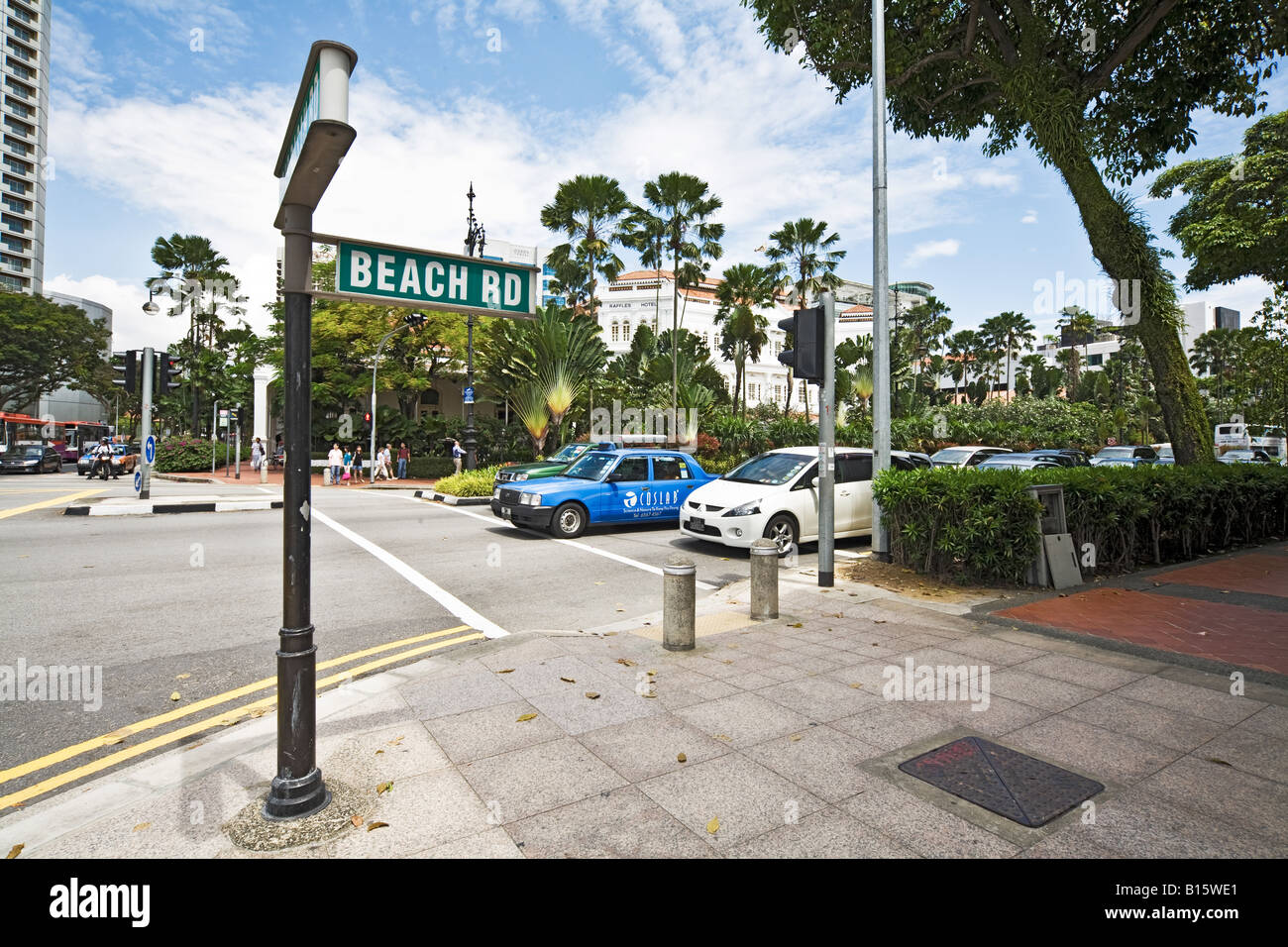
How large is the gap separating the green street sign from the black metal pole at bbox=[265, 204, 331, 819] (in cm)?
18

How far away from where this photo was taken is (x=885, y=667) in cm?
530

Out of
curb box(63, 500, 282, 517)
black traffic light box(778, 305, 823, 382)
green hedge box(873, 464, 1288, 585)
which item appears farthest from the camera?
curb box(63, 500, 282, 517)

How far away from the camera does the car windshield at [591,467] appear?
13289mm

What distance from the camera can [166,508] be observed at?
15.6 m

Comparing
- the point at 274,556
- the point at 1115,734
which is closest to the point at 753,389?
the point at 274,556

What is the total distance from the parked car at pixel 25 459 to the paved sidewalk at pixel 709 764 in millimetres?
39605

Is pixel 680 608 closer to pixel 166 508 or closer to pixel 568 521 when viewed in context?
pixel 568 521

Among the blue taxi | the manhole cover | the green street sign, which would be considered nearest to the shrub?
the blue taxi

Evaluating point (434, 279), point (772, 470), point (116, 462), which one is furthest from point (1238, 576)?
point (116, 462)

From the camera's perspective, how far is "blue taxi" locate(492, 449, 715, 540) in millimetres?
12391

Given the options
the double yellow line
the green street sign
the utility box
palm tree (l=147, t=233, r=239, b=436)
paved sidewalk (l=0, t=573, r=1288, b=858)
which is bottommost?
the double yellow line

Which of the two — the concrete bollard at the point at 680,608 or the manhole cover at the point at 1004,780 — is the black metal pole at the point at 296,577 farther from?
the concrete bollard at the point at 680,608

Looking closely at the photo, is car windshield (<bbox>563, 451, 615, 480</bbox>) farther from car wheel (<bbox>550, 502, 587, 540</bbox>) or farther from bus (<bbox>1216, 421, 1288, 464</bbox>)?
bus (<bbox>1216, 421, 1288, 464</bbox>)
